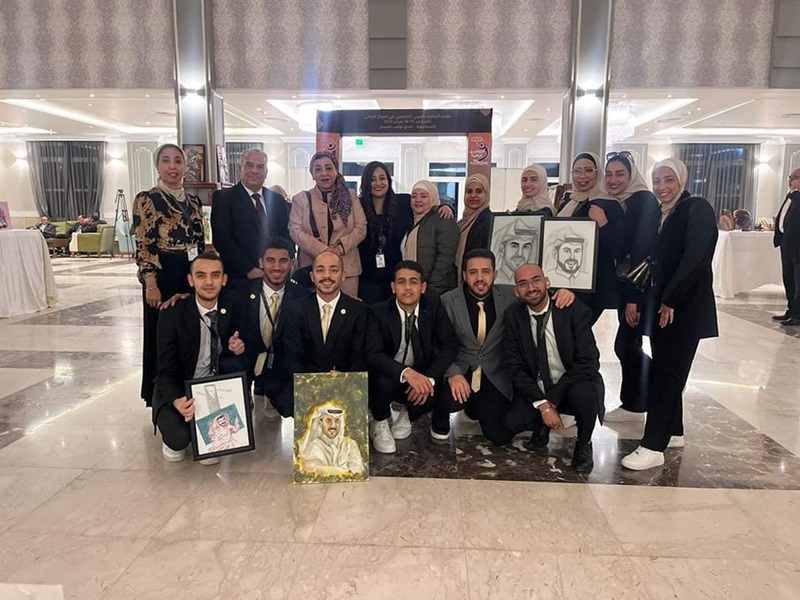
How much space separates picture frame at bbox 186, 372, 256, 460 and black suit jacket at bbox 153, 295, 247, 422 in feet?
0.55

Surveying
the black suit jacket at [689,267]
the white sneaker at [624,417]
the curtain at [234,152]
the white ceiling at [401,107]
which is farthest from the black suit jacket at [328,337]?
the curtain at [234,152]

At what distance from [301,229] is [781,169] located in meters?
16.5

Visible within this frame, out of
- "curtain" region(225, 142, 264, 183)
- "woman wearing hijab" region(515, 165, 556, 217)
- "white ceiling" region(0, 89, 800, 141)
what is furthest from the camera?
"curtain" region(225, 142, 264, 183)

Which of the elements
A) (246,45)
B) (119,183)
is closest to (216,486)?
(246,45)

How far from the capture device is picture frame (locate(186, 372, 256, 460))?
2.63m

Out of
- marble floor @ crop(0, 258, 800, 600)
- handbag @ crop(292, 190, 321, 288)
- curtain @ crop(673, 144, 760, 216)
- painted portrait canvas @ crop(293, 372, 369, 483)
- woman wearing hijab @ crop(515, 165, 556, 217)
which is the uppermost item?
curtain @ crop(673, 144, 760, 216)

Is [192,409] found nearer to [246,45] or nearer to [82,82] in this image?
[246,45]

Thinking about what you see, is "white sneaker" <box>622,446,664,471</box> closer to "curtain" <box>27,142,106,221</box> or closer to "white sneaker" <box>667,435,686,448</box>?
"white sneaker" <box>667,435,686,448</box>

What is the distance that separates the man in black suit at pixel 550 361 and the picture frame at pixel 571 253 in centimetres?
18

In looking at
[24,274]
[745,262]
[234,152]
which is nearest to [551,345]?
[24,274]

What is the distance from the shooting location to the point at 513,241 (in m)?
3.22

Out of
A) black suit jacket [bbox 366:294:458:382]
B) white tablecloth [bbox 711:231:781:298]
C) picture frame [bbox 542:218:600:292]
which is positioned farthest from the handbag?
white tablecloth [bbox 711:231:781:298]

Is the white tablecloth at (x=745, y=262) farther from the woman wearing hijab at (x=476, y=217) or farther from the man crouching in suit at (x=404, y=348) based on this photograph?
the man crouching in suit at (x=404, y=348)

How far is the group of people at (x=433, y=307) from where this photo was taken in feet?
9.07
